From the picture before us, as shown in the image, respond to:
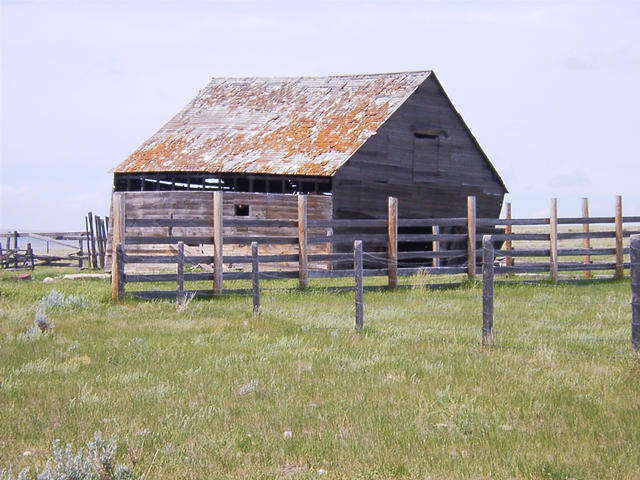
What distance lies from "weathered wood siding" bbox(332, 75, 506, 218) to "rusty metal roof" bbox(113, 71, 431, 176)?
0.55 m

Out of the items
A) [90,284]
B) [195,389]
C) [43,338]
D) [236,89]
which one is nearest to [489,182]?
[236,89]

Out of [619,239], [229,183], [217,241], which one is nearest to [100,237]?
[229,183]

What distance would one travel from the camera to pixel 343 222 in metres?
18.3

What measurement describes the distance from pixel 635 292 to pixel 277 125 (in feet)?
70.5

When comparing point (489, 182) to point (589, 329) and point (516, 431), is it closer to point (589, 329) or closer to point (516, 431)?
point (589, 329)

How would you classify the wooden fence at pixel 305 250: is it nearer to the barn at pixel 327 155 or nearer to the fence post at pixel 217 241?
the fence post at pixel 217 241

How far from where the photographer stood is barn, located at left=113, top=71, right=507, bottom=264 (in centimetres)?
2480

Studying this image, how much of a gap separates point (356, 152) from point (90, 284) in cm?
950

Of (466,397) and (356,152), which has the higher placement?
(356,152)

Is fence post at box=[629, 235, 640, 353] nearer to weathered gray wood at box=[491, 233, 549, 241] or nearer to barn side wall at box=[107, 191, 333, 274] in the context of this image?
weathered gray wood at box=[491, 233, 549, 241]

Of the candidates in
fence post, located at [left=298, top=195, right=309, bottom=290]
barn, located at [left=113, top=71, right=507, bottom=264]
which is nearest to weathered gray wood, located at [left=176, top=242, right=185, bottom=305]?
fence post, located at [left=298, top=195, right=309, bottom=290]

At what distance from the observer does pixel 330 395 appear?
7.27 meters

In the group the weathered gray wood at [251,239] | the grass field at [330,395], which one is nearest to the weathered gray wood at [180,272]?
the grass field at [330,395]

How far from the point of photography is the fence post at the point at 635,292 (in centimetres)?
847
